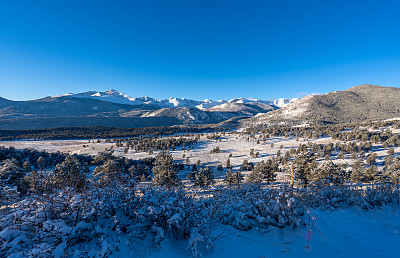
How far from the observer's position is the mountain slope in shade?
107 meters

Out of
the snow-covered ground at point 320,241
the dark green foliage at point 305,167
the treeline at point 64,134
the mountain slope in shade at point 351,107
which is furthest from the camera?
the mountain slope in shade at point 351,107

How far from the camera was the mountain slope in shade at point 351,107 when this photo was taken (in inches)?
4222

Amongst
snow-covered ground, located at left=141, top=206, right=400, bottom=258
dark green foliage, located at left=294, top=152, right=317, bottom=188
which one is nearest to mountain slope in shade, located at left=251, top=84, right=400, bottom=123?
dark green foliage, located at left=294, top=152, right=317, bottom=188

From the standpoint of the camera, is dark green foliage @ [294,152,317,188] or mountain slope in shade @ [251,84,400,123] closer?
dark green foliage @ [294,152,317,188]

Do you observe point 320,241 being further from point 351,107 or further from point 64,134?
point 351,107

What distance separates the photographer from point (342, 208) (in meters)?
4.87

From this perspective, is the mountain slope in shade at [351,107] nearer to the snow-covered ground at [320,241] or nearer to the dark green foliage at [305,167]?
the dark green foliage at [305,167]

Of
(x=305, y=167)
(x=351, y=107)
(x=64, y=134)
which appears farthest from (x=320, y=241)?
(x=351, y=107)

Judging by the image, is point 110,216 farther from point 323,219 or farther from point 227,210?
point 323,219

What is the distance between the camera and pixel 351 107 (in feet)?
417

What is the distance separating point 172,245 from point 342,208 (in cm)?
515

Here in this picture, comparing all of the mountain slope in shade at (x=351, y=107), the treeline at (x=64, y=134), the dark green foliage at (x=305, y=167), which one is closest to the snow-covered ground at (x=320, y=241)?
the dark green foliage at (x=305, y=167)

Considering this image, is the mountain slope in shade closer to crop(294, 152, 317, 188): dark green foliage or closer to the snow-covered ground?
crop(294, 152, 317, 188): dark green foliage

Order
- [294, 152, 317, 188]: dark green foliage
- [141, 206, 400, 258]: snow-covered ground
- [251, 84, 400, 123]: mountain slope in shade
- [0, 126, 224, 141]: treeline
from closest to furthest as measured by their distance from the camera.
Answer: [141, 206, 400, 258]: snow-covered ground, [294, 152, 317, 188]: dark green foliage, [0, 126, 224, 141]: treeline, [251, 84, 400, 123]: mountain slope in shade
